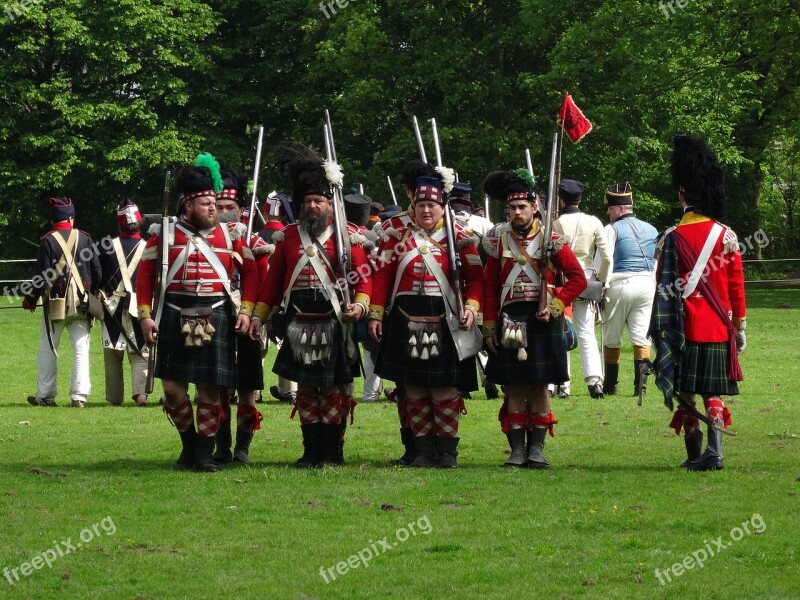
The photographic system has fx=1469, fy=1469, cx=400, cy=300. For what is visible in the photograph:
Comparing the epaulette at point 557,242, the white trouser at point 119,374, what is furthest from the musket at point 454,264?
the white trouser at point 119,374

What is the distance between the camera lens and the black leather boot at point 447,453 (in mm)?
10117

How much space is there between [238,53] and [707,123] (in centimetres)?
1422

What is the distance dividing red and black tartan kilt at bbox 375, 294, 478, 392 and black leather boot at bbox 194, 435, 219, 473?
127 cm

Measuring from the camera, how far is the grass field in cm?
695

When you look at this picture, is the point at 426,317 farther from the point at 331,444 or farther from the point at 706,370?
the point at 706,370

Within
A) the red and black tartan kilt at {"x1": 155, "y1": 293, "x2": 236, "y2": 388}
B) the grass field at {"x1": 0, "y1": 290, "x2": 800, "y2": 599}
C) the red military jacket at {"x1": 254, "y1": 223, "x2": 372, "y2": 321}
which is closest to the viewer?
the grass field at {"x1": 0, "y1": 290, "x2": 800, "y2": 599}

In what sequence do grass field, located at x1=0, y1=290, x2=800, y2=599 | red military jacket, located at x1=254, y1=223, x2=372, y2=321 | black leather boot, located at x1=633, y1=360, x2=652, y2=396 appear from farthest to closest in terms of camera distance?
black leather boot, located at x1=633, y1=360, x2=652, y2=396, red military jacket, located at x1=254, y1=223, x2=372, y2=321, grass field, located at x1=0, y1=290, x2=800, y2=599

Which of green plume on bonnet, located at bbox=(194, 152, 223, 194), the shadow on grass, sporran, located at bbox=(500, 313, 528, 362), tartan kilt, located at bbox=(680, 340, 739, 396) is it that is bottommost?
tartan kilt, located at bbox=(680, 340, 739, 396)

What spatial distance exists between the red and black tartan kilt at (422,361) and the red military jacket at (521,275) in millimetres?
310

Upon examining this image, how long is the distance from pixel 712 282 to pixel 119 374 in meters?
7.53

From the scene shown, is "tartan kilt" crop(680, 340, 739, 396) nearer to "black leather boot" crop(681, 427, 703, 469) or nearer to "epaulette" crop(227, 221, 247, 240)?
"black leather boot" crop(681, 427, 703, 469)

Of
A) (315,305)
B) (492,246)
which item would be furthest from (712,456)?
(315,305)

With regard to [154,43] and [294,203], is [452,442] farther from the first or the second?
[154,43]

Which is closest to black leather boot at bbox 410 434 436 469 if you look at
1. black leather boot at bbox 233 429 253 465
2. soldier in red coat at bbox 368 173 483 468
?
soldier in red coat at bbox 368 173 483 468
